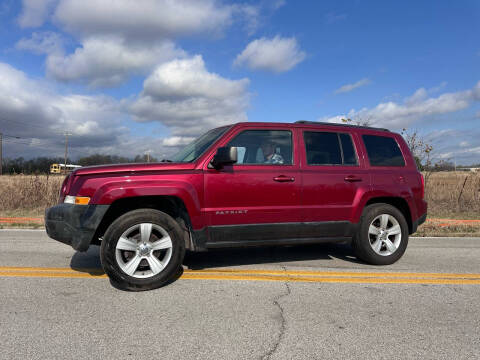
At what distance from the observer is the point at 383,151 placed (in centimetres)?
523

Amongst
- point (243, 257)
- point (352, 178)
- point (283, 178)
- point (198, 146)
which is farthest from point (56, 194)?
point (352, 178)

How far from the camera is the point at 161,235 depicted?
402cm

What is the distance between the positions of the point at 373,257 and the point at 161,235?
3.02 m

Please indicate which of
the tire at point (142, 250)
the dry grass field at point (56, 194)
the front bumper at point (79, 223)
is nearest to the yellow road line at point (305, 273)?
the tire at point (142, 250)

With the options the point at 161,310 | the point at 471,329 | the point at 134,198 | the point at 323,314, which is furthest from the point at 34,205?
the point at 471,329

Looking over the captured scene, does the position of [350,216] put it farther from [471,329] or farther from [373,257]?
[471,329]

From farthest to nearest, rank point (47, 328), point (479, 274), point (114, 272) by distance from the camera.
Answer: point (479, 274), point (114, 272), point (47, 328)

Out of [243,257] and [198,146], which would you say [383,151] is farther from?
[198,146]

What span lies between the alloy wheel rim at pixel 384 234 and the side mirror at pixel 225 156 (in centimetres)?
238

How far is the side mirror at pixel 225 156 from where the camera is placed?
3949 mm

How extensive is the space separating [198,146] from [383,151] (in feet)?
9.26

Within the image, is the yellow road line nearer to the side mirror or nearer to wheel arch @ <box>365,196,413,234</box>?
wheel arch @ <box>365,196,413,234</box>

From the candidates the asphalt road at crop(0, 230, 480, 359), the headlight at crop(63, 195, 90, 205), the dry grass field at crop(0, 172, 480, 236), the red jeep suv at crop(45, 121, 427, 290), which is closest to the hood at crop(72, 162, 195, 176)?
the red jeep suv at crop(45, 121, 427, 290)

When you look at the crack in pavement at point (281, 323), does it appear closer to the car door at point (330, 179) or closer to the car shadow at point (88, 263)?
the car door at point (330, 179)
